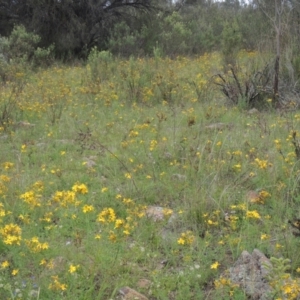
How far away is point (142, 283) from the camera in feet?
8.52

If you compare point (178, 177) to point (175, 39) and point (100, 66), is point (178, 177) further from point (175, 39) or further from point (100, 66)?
point (175, 39)

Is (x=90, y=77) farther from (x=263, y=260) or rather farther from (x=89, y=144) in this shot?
(x=263, y=260)

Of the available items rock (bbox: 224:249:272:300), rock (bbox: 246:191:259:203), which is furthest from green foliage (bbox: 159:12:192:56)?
rock (bbox: 224:249:272:300)

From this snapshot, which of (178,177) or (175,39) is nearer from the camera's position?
(178,177)

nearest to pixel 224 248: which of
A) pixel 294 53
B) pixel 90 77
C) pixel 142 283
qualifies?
pixel 142 283

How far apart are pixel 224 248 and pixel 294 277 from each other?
477 millimetres

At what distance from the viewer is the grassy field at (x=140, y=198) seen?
257cm

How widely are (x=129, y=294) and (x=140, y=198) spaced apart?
48.3 inches

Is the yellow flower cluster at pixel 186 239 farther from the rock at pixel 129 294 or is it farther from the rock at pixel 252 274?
the rock at pixel 129 294

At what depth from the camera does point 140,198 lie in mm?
3596

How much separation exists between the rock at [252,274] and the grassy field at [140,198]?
0.10 meters

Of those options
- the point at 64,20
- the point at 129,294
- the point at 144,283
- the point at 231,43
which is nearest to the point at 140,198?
the point at 144,283

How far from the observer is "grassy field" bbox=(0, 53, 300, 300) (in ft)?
8.45

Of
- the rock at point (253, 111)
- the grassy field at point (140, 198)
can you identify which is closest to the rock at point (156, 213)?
the grassy field at point (140, 198)
